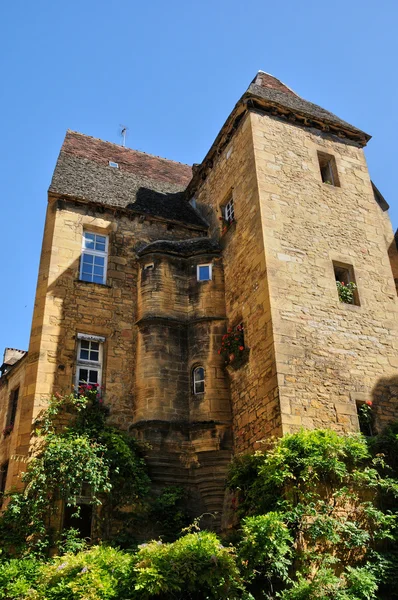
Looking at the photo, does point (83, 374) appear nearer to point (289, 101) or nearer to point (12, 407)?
point (12, 407)

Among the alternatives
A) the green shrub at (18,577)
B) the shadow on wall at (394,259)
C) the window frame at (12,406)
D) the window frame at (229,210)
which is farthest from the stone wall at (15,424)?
the shadow on wall at (394,259)

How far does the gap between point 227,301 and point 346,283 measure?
273cm

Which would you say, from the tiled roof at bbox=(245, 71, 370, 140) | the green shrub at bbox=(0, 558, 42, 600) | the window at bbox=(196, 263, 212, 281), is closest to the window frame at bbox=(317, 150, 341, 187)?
the tiled roof at bbox=(245, 71, 370, 140)

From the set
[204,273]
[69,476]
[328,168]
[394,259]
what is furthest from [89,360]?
[394,259]

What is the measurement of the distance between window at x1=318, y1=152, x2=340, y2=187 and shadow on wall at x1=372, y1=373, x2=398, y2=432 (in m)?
5.34

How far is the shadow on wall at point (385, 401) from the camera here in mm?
11492

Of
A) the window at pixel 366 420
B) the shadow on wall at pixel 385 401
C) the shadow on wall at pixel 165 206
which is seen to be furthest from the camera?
the shadow on wall at pixel 165 206

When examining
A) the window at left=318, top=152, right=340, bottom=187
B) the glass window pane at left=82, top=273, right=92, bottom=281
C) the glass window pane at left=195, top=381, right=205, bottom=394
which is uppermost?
the window at left=318, top=152, right=340, bottom=187

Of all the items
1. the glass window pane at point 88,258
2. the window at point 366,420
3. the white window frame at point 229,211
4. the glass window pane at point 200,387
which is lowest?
the window at point 366,420

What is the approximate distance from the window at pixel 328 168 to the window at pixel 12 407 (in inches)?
371

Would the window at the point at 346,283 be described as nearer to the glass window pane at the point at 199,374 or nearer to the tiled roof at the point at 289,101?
the glass window pane at the point at 199,374

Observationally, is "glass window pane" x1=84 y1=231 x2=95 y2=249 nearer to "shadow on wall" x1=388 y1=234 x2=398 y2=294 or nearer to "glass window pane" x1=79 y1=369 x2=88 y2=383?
"glass window pane" x1=79 y1=369 x2=88 y2=383

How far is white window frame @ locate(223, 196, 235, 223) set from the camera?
48.0ft

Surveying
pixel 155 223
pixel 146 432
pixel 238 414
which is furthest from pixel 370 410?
pixel 155 223
